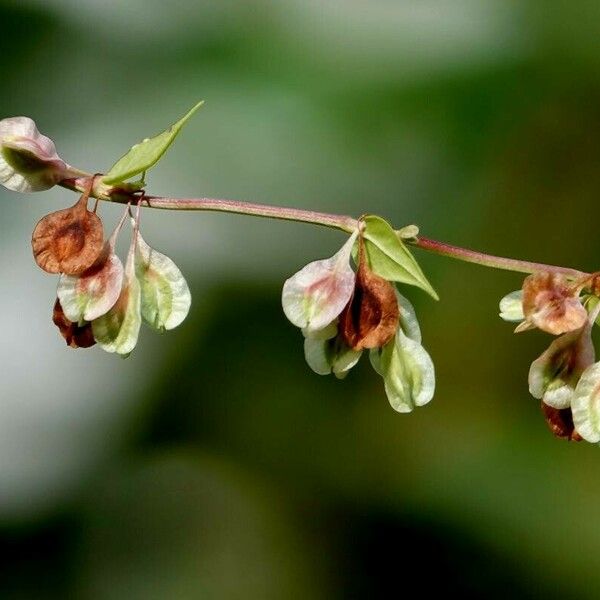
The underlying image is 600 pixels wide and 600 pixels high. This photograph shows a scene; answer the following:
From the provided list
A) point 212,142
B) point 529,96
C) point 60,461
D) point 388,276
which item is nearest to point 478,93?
point 529,96

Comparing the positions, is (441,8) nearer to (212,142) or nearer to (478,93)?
(478,93)

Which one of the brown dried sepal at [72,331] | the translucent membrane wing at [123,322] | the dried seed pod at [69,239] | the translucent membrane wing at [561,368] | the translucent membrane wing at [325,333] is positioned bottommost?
the brown dried sepal at [72,331]

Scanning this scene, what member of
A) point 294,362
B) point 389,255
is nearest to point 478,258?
point 389,255

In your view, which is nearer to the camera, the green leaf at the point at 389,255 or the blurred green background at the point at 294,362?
the green leaf at the point at 389,255

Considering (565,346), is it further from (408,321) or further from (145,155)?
(145,155)

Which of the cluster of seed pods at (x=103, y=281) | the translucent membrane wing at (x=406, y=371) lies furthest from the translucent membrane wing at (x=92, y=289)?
the translucent membrane wing at (x=406, y=371)

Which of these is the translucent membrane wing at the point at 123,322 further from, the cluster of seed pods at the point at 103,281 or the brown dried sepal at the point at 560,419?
the brown dried sepal at the point at 560,419

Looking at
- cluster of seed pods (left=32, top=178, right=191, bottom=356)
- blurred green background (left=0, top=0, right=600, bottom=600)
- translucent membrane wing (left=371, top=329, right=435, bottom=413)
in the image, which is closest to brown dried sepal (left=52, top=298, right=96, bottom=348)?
cluster of seed pods (left=32, top=178, right=191, bottom=356)

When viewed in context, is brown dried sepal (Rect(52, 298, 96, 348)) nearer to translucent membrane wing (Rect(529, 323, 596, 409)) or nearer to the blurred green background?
translucent membrane wing (Rect(529, 323, 596, 409))
